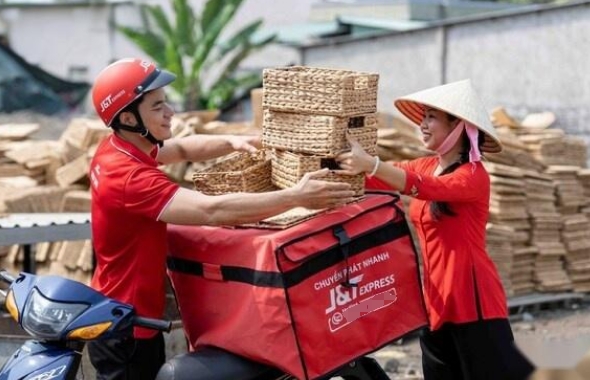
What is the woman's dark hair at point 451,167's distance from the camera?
4500mm

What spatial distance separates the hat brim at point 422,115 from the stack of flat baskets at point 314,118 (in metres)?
0.41

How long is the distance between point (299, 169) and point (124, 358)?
1.02m

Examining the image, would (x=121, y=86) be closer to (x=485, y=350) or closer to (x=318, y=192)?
(x=318, y=192)

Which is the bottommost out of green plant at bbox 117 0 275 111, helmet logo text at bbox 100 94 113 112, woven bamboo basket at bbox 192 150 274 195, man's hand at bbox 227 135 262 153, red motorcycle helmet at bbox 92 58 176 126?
green plant at bbox 117 0 275 111

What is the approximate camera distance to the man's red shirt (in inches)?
153

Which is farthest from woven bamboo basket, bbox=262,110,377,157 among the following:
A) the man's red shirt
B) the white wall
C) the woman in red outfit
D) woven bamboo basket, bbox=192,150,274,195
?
the white wall

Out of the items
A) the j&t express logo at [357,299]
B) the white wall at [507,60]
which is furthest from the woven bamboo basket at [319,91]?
the white wall at [507,60]

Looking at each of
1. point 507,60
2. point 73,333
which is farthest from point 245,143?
point 507,60

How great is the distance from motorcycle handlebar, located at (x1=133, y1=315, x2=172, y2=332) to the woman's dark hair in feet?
4.61

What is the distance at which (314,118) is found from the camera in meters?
4.14

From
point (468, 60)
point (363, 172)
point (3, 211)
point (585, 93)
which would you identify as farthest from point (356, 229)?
point (468, 60)

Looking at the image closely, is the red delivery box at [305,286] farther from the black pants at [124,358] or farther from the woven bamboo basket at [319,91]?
the woven bamboo basket at [319,91]

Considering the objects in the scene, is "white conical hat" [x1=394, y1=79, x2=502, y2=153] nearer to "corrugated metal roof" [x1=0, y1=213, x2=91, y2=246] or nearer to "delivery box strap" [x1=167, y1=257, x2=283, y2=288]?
"delivery box strap" [x1=167, y1=257, x2=283, y2=288]

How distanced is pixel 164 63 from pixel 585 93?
13.2 meters
